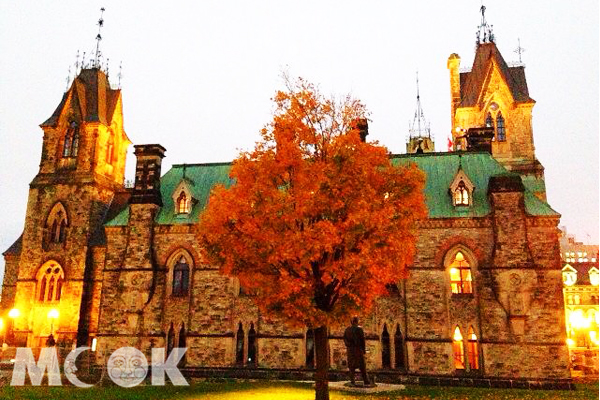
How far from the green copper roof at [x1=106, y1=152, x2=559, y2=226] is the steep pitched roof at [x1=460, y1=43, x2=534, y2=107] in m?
8.44

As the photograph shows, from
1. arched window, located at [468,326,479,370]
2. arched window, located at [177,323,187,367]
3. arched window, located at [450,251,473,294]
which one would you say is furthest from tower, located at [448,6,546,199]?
arched window, located at [177,323,187,367]

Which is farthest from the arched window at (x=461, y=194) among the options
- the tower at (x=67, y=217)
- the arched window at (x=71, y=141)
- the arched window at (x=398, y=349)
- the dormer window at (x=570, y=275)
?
the dormer window at (x=570, y=275)

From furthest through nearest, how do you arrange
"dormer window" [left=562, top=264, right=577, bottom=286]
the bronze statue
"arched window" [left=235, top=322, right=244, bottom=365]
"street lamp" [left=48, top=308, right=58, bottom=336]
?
"dormer window" [left=562, top=264, right=577, bottom=286], "street lamp" [left=48, top=308, right=58, bottom=336], "arched window" [left=235, top=322, right=244, bottom=365], the bronze statue

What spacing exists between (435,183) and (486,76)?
50.0ft

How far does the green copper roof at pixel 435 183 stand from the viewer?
92.7 feet

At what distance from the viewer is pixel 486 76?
4094 cm

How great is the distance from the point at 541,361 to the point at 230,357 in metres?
16.1

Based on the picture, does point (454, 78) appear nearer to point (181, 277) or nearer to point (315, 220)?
point (181, 277)

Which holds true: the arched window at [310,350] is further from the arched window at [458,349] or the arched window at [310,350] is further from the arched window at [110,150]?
the arched window at [110,150]

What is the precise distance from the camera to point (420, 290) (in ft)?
89.9

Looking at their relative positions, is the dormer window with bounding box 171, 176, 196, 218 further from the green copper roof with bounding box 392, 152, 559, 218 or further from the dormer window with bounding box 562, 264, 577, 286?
the dormer window with bounding box 562, 264, 577, 286

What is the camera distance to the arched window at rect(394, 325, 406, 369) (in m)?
27.1

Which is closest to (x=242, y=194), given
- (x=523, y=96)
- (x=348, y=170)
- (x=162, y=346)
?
(x=348, y=170)

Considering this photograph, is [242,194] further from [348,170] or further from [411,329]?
[411,329]
